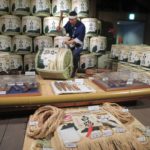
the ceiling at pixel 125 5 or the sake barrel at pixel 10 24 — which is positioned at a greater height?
the ceiling at pixel 125 5

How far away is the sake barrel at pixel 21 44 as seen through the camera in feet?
14.8

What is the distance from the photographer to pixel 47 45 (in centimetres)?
468

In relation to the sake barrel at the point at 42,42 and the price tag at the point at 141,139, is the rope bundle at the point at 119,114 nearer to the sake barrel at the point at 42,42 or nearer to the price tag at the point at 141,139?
the price tag at the point at 141,139

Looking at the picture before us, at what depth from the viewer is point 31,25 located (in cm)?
455

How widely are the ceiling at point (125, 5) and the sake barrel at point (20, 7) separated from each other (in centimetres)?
191

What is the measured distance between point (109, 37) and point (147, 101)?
2864 mm

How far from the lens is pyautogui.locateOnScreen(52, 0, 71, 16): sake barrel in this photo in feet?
15.1

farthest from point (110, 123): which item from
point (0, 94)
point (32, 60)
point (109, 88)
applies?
point (32, 60)

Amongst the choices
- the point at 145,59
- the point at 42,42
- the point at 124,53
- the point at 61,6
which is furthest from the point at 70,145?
the point at 61,6

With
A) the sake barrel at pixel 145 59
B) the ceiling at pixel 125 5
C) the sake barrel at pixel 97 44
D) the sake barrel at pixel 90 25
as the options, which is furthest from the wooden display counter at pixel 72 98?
the ceiling at pixel 125 5

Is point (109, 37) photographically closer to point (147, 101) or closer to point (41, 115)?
point (147, 101)

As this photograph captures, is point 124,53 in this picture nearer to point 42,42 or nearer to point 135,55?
point 135,55

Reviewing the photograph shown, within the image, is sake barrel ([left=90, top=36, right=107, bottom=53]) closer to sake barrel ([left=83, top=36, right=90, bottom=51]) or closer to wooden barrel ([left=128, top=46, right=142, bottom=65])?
sake barrel ([left=83, top=36, right=90, bottom=51])

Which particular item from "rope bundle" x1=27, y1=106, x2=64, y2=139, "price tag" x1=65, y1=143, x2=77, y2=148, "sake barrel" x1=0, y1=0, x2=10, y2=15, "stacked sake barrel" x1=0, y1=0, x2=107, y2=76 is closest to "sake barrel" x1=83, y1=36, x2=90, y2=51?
"stacked sake barrel" x1=0, y1=0, x2=107, y2=76
